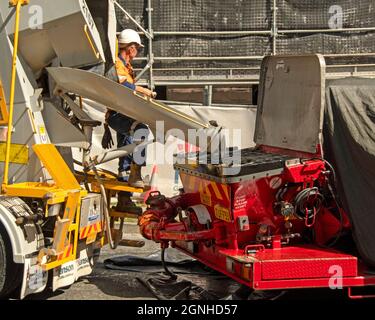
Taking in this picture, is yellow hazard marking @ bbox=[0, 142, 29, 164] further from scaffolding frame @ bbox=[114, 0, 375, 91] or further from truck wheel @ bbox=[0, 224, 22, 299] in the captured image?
scaffolding frame @ bbox=[114, 0, 375, 91]

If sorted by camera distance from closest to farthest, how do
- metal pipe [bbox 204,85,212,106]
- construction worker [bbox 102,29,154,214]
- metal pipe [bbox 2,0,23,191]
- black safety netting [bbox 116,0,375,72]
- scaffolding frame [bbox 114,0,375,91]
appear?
metal pipe [bbox 2,0,23,191]
construction worker [bbox 102,29,154,214]
metal pipe [bbox 204,85,212,106]
scaffolding frame [bbox 114,0,375,91]
black safety netting [bbox 116,0,375,72]

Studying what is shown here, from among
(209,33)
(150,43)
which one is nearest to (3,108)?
(150,43)

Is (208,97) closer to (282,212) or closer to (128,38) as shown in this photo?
(128,38)

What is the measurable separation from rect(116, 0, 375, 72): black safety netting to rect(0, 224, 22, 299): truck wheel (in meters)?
6.12

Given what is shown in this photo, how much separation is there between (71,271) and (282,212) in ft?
6.07

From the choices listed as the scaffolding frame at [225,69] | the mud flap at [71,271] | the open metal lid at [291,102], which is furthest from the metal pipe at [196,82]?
the mud flap at [71,271]

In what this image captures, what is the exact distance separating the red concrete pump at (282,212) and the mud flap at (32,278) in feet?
3.18

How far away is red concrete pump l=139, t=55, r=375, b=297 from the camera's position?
14.9 ft

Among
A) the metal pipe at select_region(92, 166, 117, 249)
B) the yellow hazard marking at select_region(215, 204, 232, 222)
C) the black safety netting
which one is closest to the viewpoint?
the yellow hazard marking at select_region(215, 204, 232, 222)

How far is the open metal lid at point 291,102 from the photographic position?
189 inches

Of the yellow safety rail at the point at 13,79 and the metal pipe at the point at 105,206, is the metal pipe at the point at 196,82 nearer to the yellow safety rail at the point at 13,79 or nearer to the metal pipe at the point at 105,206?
the metal pipe at the point at 105,206

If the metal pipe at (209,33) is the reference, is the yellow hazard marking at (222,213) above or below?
below

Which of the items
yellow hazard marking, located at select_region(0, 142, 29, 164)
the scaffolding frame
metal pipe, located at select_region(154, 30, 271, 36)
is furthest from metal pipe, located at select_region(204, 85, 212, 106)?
yellow hazard marking, located at select_region(0, 142, 29, 164)

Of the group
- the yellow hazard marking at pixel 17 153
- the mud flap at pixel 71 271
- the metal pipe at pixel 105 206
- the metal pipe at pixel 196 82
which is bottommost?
the mud flap at pixel 71 271
